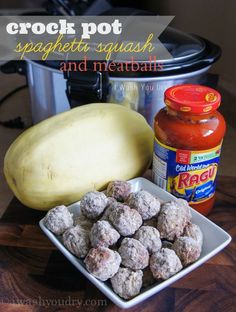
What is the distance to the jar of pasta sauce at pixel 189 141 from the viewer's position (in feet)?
1.59

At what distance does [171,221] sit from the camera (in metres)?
0.45

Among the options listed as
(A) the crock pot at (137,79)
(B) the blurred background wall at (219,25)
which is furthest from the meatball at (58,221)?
(B) the blurred background wall at (219,25)

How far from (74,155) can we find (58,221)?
0.32ft

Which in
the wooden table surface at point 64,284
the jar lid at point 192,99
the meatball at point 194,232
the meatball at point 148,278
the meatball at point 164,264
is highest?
the jar lid at point 192,99

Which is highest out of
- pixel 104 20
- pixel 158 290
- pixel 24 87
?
pixel 104 20

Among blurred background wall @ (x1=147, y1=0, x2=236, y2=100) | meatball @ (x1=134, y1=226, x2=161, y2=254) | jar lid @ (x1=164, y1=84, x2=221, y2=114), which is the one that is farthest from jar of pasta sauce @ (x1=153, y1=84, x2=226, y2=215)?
blurred background wall @ (x1=147, y1=0, x2=236, y2=100)

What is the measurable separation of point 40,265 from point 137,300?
0.14 meters

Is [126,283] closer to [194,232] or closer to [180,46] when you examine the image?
[194,232]

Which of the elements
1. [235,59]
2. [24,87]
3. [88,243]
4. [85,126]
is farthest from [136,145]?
[24,87]

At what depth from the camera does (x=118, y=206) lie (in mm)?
453

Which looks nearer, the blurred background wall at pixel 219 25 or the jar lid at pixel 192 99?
the jar lid at pixel 192 99

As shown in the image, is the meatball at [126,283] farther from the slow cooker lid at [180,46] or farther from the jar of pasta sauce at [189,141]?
the slow cooker lid at [180,46]

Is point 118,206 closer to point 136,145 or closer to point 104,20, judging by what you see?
point 136,145

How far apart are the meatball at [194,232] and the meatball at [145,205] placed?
4cm
